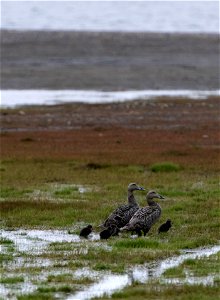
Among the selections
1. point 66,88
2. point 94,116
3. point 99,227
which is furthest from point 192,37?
point 99,227

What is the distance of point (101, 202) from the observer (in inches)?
810

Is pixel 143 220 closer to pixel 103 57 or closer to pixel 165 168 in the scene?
pixel 165 168

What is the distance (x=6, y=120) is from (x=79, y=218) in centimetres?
2382

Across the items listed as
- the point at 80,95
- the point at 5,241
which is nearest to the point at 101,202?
the point at 5,241

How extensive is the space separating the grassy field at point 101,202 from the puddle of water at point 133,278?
0.14 m

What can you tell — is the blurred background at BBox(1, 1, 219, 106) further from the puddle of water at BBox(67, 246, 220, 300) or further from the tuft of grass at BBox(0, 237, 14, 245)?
the puddle of water at BBox(67, 246, 220, 300)

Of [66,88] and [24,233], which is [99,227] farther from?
[66,88]

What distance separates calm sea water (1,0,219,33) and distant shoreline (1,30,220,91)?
8380mm

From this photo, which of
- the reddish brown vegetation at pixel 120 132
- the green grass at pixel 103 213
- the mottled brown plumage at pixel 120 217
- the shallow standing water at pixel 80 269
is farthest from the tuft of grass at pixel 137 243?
the reddish brown vegetation at pixel 120 132

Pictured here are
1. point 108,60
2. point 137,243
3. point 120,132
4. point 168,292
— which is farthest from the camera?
point 108,60

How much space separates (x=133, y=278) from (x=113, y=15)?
9660cm

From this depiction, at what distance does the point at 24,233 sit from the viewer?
17.1 meters

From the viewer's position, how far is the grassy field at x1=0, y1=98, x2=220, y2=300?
12.8 m

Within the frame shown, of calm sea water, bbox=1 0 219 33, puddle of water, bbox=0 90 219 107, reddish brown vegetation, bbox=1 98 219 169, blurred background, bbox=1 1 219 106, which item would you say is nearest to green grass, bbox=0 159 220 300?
reddish brown vegetation, bbox=1 98 219 169
